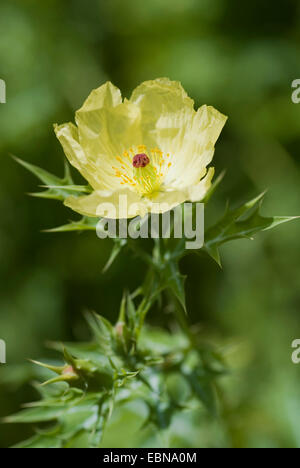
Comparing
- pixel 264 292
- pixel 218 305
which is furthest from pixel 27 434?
pixel 264 292

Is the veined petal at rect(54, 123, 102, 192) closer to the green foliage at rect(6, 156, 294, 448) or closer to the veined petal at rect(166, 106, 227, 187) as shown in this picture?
the green foliage at rect(6, 156, 294, 448)

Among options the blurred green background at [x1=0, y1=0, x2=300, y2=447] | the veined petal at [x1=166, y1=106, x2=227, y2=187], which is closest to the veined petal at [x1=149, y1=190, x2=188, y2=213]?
the veined petal at [x1=166, y1=106, x2=227, y2=187]

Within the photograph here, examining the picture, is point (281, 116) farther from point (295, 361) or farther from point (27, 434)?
point (27, 434)

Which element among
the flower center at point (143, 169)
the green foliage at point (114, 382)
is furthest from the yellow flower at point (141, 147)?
the green foliage at point (114, 382)

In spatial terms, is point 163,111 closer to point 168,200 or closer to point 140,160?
point 140,160

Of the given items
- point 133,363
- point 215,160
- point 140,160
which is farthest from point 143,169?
point 215,160

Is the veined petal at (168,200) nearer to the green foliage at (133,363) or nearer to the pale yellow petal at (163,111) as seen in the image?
the green foliage at (133,363)
